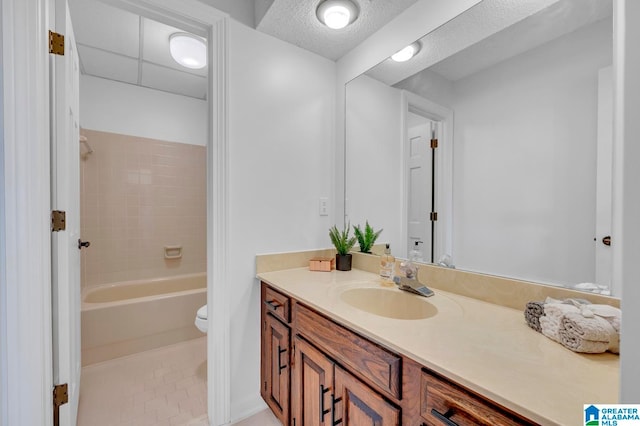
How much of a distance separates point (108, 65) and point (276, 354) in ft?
8.77

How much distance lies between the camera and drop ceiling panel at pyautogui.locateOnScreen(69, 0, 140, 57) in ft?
5.50

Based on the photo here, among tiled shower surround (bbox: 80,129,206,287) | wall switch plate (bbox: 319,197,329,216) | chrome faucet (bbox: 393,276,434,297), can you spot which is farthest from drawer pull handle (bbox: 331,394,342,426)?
tiled shower surround (bbox: 80,129,206,287)

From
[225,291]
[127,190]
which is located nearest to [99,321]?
[127,190]

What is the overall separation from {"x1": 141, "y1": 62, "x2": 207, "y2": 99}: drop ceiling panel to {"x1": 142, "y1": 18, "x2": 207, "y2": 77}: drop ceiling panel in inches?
3.7

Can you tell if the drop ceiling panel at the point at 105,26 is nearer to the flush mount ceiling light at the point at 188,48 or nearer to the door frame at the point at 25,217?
the flush mount ceiling light at the point at 188,48

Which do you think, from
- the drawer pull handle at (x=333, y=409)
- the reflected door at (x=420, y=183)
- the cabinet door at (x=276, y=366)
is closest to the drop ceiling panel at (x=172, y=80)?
the reflected door at (x=420, y=183)

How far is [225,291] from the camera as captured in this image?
1.47 meters

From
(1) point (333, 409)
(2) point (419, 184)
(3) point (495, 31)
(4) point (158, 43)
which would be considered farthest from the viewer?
(4) point (158, 43)

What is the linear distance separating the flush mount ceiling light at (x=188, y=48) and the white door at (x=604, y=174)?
2.14 m

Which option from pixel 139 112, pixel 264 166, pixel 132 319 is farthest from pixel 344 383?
pixel 139 112

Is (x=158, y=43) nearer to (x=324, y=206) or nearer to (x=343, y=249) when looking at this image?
(x=324, y=206)

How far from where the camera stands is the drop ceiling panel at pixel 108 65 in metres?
2.14

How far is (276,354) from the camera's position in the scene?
4.57 feet

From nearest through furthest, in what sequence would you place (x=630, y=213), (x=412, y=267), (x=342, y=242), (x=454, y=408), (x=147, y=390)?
(x=630, y=213), (x=454, y=408), (x=412, y=267), (x=342, y=242), (x=147, y=390)
